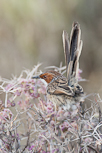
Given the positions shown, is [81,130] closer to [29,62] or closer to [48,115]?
[48,115]

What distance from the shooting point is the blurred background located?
5.73 m

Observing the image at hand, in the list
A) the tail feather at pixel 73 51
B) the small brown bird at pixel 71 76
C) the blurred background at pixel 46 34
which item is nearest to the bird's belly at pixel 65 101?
the small brown bird at pixel 71 76

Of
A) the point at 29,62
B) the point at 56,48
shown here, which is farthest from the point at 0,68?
the point at 56,48

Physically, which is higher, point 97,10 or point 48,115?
point 97,10

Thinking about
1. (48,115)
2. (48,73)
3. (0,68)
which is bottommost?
(48,115)

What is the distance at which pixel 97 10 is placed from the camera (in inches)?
232

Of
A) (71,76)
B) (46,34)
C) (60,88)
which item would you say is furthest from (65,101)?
(46,34)

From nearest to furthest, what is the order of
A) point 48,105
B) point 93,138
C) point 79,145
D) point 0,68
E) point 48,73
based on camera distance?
point 79,145 → point 93,138 → point 48,105 → point 48,73 → point 0,68

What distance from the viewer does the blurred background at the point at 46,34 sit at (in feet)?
18.8

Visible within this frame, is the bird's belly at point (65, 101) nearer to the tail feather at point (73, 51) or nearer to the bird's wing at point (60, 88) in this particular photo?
the bird's wing at point (60, 88)

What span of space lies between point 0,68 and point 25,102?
4.04 m

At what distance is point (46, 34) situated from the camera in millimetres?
5996

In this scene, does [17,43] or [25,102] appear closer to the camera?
[25,102]

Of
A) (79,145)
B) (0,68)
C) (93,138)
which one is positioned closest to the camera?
(79,145)
